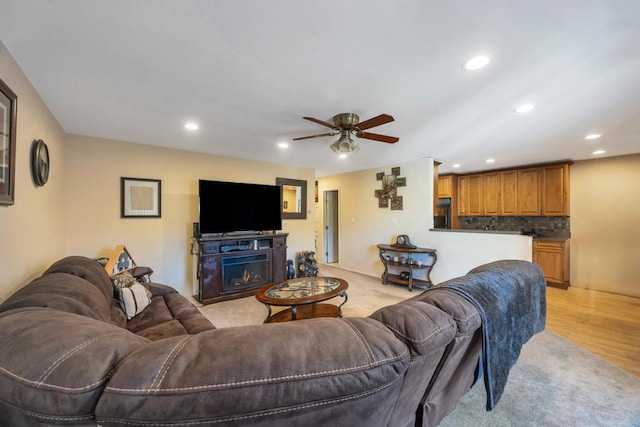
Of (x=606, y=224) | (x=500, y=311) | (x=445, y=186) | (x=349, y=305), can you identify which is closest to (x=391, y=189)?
(x=445, y=186)

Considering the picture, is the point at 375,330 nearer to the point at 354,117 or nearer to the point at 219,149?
the point at 354,117

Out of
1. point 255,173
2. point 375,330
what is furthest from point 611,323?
point 255,173

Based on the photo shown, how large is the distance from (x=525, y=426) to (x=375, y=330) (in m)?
1.68

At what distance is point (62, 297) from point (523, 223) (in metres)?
6.84

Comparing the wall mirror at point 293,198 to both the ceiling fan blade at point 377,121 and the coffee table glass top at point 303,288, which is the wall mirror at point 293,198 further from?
the ceiling fan blade at point 377,121

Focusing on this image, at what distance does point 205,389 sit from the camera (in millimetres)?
532

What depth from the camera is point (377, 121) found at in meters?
2.34

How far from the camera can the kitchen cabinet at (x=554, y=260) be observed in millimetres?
4395

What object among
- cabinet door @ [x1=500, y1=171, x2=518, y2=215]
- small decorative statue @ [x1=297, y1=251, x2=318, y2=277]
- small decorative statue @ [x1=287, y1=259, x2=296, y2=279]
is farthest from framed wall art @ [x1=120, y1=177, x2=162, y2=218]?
cabinet door @ [x1=500, y1=171, x2=518, y2=215]

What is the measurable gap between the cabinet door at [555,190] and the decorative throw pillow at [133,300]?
640cm

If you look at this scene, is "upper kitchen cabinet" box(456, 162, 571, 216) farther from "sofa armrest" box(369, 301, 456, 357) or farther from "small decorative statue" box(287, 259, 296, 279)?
"sofa armrest" box(369, 301, 456, 357)

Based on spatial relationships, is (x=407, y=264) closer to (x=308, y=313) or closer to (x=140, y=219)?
(x=308, y=313)

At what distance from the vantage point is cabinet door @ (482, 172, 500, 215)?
534 cm

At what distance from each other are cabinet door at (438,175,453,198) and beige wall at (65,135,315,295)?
4480 mm
